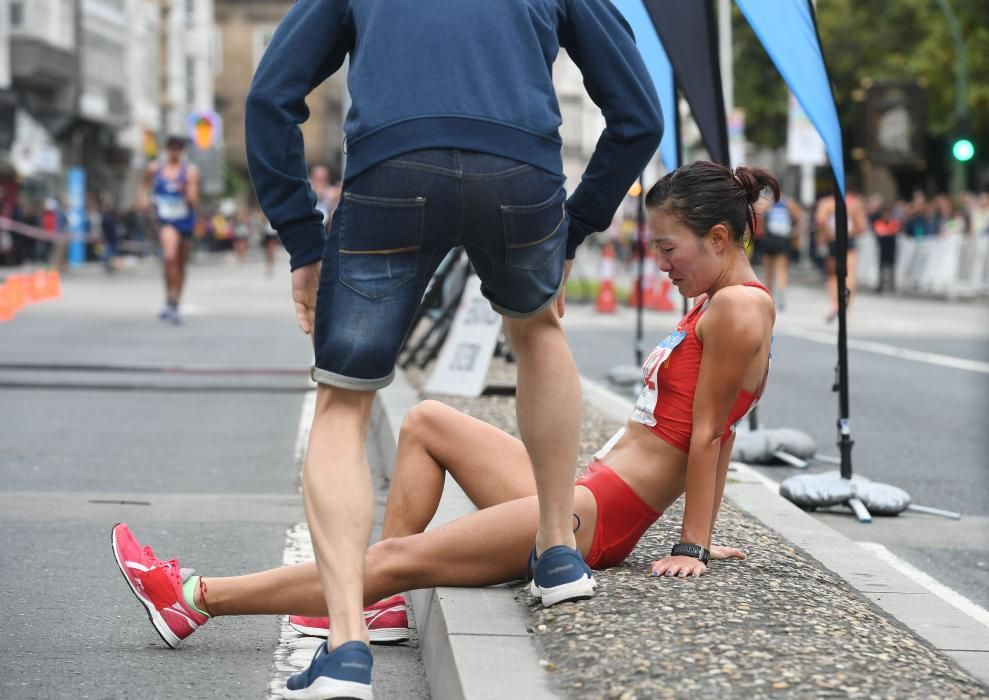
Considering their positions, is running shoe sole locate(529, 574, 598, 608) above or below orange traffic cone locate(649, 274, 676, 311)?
above

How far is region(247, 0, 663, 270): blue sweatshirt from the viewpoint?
349 centimetres

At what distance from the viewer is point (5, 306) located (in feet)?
60.7

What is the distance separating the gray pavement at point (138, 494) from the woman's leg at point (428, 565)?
17cm

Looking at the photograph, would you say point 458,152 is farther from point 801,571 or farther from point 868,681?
point 801,571

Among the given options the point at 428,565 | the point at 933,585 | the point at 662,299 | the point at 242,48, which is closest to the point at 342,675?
the point at 428,565

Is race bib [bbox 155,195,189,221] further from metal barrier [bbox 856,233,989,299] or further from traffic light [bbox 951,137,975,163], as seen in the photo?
metal barrier [bbox 856,233,989,299]

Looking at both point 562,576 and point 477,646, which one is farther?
point 562,576

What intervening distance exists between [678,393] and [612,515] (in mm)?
374

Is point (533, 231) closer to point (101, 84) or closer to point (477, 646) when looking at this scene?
point (477, 646)

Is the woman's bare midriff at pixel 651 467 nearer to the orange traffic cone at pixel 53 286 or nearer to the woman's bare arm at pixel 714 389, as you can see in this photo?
the woman's bare arm at pixel 714 389

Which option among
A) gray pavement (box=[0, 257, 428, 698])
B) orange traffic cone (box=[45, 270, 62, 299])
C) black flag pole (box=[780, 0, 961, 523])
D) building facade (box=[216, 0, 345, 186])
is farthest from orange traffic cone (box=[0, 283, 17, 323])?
building facade (box=[216, 0, 345, 186])

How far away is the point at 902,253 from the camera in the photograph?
108 ft

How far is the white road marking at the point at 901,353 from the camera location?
49.6ft

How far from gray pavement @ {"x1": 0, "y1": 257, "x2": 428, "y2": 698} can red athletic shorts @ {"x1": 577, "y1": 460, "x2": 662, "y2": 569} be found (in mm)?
557
